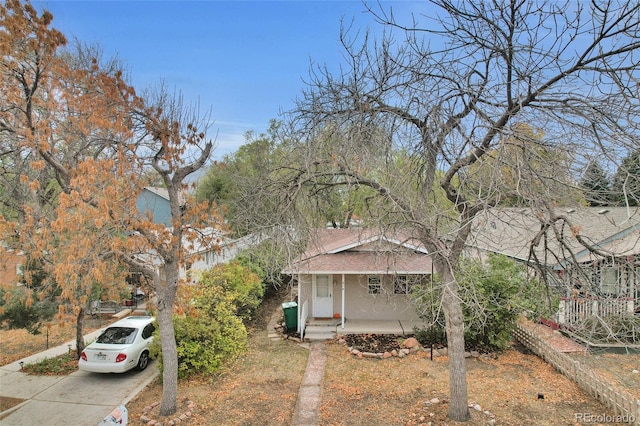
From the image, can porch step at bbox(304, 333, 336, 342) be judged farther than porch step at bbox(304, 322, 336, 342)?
No

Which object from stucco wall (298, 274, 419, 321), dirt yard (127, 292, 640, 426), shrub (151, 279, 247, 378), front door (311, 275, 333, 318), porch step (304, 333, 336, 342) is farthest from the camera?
front door (311, 275, 333, 318)

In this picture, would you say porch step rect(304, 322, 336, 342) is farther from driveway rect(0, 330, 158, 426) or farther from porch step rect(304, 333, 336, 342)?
driveway rect(0, 330, 158, 426)

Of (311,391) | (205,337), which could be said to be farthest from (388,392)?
(205,337)

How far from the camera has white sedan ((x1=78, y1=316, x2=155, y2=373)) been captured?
10.1m

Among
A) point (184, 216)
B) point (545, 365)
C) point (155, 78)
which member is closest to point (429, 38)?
point (184, 216)

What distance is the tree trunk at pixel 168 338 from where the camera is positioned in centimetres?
786

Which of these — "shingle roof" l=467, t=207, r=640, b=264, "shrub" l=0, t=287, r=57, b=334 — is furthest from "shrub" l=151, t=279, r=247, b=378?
"shingle roof" l=467, t=207, r=640, b=264

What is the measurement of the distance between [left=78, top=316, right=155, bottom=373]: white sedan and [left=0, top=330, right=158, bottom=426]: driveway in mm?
366

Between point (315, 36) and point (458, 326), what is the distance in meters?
6.59

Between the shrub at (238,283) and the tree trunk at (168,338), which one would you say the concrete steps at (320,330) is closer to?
the shrub at (238,283)

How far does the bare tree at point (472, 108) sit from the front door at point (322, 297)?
Answer: 8.01 metres

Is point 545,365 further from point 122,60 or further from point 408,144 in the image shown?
point 122,60

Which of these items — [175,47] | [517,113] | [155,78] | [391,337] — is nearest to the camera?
[517,113]

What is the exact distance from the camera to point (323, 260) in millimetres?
14688
